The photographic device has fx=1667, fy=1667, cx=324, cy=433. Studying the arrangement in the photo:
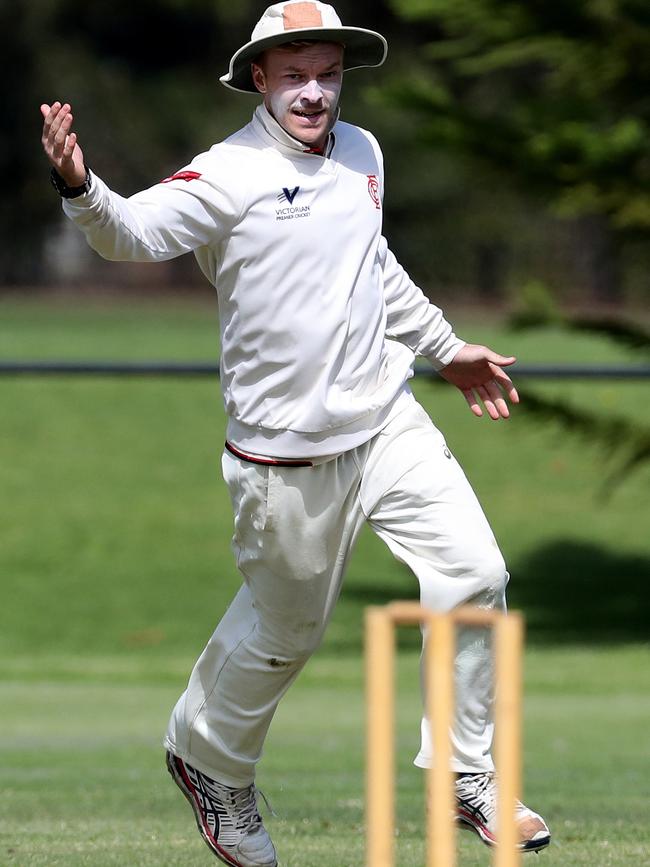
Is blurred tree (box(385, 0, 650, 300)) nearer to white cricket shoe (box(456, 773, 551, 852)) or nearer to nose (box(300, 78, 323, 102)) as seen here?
nose (box(300, 78, 323, 102))

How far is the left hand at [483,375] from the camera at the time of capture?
5.00 metres

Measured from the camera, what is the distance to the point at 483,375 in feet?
16.6

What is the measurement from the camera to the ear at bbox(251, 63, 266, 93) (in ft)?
15.7

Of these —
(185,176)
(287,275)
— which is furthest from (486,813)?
(185,176)

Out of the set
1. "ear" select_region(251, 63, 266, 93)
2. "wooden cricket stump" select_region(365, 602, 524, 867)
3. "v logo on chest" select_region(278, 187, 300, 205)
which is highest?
"ear" select_region(251, 63, 266, 93)

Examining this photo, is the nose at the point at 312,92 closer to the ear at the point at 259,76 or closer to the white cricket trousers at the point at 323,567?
the ear at the point at 259,76

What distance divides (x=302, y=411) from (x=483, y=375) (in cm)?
71

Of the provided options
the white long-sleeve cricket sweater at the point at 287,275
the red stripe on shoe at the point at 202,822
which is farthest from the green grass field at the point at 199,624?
the white long-sleeve cricket sweater at the point at 287,275

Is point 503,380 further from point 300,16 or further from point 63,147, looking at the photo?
point 63,147

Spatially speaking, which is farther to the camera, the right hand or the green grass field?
the green grass field

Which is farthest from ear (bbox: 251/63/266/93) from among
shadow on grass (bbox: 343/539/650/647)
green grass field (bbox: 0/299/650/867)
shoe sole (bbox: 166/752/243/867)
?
shadow on grass (bbox: 343/539/650/647)

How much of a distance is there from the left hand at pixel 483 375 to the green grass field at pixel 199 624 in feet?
4.49

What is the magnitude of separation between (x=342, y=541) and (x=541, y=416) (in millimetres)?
8038

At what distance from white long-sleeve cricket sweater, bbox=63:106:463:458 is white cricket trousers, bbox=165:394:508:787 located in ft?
0.35
